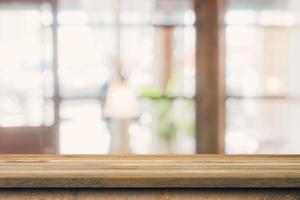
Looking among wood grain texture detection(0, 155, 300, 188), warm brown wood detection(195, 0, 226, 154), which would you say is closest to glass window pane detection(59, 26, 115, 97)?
warm brown wood detection(195, 0, 226, 154)

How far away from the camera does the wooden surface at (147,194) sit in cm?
59

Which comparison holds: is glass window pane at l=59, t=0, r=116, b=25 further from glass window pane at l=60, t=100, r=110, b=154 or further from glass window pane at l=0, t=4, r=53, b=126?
glass window pane at l=60, t=100, r=110, b=154

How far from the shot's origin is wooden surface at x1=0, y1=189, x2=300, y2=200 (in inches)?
23.3

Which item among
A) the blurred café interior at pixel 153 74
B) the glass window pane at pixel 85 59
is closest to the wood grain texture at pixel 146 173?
the blurred café interior at pixel 153 74

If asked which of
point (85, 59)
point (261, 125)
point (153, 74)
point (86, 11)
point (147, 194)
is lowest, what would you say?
point (261, 125)

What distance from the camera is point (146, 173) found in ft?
1.94

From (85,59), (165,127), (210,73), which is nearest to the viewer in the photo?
(210,73)

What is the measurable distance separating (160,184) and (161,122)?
135 inches

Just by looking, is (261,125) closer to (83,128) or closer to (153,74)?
(153,74)

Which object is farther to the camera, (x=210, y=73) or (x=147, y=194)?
(x=210, y=73)

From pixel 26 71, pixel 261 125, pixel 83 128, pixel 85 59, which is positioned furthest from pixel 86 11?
pixel 261 125

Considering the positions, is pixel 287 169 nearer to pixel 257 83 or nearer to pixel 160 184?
pixel 160 184

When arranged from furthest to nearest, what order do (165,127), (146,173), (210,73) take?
(165,127), (210,73), (146,173)

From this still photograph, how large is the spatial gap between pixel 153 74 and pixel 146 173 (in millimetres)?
3379
